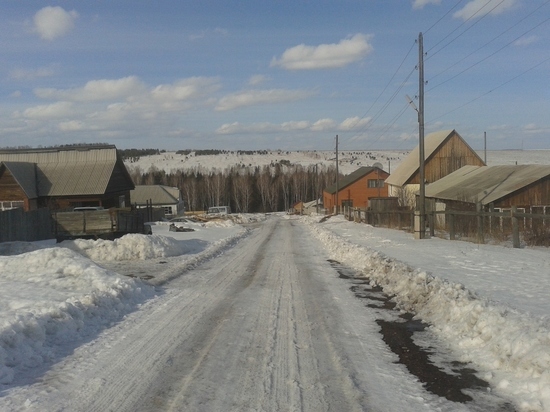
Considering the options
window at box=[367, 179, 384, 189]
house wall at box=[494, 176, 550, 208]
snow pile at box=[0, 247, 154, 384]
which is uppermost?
window at box=[367, 179, 384, 189]

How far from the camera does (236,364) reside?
263 inches

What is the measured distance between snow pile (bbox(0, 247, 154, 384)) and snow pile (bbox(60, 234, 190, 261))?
5.53 metres

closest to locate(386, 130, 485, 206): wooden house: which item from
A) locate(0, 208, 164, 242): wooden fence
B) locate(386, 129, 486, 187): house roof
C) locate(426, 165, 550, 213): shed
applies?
locate(386, 129, 486, 187): house roof

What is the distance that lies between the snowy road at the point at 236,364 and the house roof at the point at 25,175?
33231 millimetres

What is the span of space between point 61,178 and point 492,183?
33.0 m

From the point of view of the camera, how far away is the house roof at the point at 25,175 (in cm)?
3959

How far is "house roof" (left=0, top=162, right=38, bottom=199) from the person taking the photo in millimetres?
39594

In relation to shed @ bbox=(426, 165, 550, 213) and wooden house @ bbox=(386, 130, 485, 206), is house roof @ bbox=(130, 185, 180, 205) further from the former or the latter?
shed @ bbox=(426, 165, 550, 213)

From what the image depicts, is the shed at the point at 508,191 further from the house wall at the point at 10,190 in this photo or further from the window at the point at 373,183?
the window at the point at 373,183

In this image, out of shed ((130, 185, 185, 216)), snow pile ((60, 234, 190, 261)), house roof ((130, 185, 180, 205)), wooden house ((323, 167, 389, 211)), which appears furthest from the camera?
house roof ((130, 185, 180, 205))

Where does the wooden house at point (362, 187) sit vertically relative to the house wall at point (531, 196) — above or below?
above

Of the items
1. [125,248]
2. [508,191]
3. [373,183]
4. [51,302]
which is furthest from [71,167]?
[373,183]

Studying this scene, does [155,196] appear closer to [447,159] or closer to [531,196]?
[447,159]

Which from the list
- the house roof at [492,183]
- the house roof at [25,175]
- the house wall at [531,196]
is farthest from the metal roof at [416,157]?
the house roof at [25,175]
